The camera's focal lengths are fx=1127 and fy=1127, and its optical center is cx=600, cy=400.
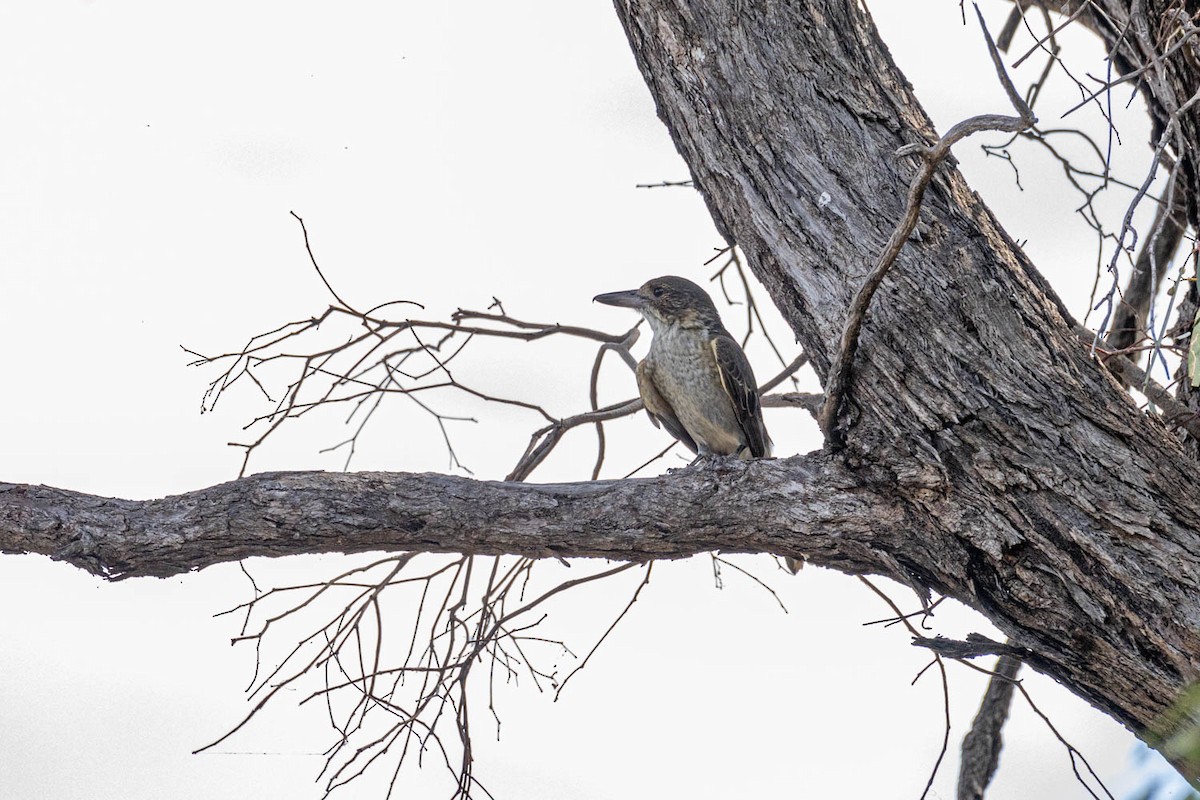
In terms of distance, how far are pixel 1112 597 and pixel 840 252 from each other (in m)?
0.94

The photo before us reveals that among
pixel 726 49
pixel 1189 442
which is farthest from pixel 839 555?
pixel 726 49

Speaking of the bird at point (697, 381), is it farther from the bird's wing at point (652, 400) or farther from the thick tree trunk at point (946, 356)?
the thick tree trunk at point (946, 356)

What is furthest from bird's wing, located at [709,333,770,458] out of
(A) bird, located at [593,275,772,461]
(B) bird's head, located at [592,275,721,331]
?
(B) bird's head, located at [592,275,721,331]

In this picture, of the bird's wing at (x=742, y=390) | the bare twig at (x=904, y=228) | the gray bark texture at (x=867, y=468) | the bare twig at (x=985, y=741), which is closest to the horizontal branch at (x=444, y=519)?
the gray bark texture at (x=867, y=468)

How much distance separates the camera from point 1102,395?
2467mm

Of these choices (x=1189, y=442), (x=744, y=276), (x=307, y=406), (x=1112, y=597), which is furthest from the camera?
(x=744, y=276)

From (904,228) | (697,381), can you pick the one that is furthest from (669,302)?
(904,228)

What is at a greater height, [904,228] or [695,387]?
[695,387]

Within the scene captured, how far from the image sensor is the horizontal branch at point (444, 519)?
2.58 meters

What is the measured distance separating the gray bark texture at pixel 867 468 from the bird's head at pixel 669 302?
1.47 meters

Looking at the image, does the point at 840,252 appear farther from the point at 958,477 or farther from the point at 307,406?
the point at 307,406

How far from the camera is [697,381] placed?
13.3 ft

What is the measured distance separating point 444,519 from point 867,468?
0.98 m

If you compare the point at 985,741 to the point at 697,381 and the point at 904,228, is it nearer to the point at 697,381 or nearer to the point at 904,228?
the point at 697,381
